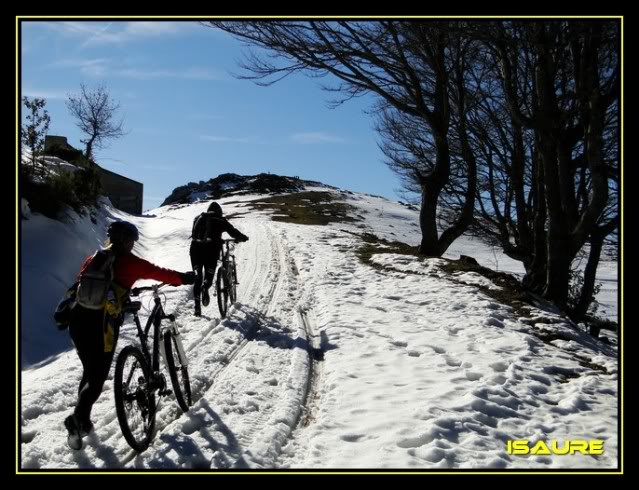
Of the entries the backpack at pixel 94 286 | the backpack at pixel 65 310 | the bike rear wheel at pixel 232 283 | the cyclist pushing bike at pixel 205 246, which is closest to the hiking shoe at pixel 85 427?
the backpack at pixel 65 310

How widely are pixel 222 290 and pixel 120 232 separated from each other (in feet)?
16.2

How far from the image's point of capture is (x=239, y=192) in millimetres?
67938

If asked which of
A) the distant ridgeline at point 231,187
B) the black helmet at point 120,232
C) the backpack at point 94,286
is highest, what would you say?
the distant ridgeline at point 231,187

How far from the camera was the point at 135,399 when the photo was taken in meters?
4.37

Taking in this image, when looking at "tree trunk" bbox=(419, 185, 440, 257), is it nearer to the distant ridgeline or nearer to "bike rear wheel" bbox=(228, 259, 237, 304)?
"bike rear wheel" bbox=(228, 259, 237, 304)

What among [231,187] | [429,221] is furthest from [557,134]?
[231,187]

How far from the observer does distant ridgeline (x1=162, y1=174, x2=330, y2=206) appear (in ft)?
232

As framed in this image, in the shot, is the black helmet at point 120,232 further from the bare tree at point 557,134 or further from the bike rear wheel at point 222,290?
the bare tree at point 557,134

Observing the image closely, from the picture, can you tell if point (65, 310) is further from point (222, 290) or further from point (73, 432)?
point (222, 290)

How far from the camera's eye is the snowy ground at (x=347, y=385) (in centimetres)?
446

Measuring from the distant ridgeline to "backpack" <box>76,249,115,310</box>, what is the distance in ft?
207

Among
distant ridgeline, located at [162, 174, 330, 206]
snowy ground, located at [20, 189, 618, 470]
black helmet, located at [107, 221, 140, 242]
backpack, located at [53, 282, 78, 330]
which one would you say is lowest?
snowy ground, located at [20, 189, 618, 470]

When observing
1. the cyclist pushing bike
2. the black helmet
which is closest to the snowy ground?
the cyclist pushing bike
